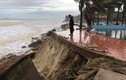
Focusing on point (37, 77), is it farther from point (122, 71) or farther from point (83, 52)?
point (83, 52)

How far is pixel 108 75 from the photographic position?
Result: 7949 mm

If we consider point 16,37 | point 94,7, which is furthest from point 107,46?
point 16,37

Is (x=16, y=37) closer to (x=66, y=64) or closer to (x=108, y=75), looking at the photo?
(x=66, y=64)

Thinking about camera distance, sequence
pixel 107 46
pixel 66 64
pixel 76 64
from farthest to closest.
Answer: pixel 107 46 → pixel 66 64 → pixel 76 64

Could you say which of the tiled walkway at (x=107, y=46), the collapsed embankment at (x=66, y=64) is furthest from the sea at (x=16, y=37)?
the collapsed embankment at (x=66, y=64)

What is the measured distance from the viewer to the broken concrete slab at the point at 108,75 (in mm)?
7814

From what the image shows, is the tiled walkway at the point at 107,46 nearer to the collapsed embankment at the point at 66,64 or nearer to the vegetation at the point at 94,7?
the collapsed embankment at the point at 66,64

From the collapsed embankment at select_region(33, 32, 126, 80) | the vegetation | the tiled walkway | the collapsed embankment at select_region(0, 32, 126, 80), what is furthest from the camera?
the vegetation

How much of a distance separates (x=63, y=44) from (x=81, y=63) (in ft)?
14.3

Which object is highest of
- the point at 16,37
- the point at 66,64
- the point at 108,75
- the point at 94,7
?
the point at 94,7

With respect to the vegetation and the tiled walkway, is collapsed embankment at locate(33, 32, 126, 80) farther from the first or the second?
the vegetation

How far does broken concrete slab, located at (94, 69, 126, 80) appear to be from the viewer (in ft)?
25.6

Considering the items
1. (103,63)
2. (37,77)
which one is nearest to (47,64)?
(103,63)

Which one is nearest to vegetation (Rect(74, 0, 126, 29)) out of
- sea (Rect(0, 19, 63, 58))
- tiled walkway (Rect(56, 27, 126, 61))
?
sea (Rect(0, 19, 63, 58))
